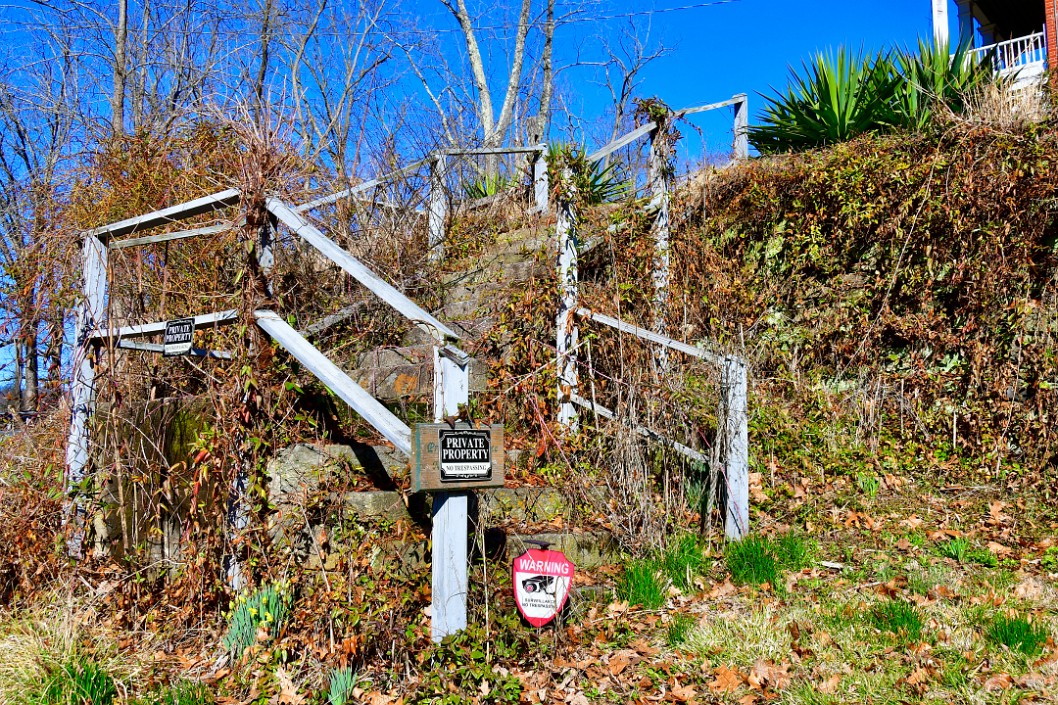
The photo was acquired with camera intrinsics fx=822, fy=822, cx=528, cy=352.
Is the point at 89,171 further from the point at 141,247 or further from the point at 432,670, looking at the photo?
the point at 432,670

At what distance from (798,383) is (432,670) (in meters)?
4.40

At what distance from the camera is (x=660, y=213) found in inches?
297

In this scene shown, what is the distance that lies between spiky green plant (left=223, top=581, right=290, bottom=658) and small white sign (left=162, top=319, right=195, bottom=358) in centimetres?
165

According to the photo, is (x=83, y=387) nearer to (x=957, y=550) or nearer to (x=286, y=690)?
(x=286, y=690)

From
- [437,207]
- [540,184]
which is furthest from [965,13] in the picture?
[437,207]

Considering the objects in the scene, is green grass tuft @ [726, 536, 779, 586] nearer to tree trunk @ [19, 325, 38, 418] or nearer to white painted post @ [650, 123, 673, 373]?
white painted post @ [650, 123, 673, 373]

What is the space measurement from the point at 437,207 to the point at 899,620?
577 centimetres

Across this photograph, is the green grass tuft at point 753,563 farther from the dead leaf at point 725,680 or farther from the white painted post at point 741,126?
the white painted post at point 741,126

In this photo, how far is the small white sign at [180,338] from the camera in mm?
5012

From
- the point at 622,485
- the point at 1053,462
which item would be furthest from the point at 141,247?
the point at 1053,462

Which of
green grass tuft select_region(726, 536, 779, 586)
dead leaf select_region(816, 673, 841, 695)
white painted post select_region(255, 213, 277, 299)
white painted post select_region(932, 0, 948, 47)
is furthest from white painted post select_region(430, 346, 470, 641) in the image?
white painted post select_region(932, 0, 948, 47)

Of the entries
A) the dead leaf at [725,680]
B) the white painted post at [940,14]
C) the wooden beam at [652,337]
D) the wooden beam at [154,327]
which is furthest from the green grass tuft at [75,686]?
the white painted post at [940,14]

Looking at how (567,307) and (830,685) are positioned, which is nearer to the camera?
(830,685)

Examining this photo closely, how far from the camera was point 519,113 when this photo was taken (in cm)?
1911
